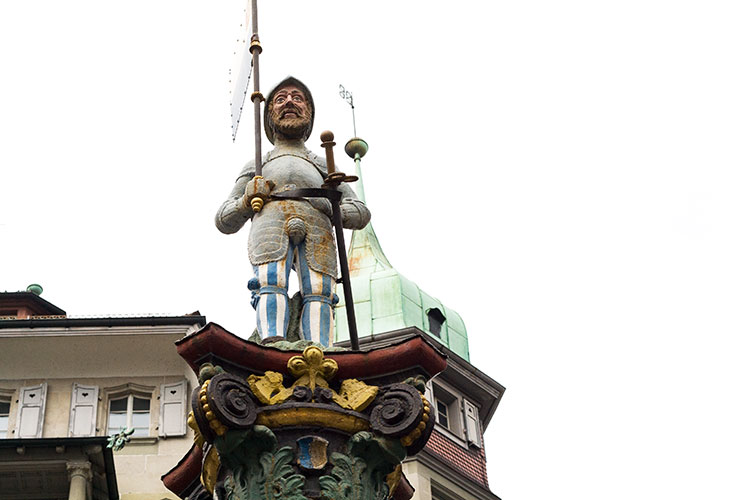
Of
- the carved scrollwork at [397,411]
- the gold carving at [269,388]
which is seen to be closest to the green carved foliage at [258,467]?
the gold carving at [269,388]

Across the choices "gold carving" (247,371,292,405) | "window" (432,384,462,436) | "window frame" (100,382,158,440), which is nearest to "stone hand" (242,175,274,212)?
"gold carving" (247,371,292,405)

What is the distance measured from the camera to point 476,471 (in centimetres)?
2959

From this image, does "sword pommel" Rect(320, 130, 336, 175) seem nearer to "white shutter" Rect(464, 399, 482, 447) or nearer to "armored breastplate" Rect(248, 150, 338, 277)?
"armored breastplate" Rect(248, 150, 338, 277)

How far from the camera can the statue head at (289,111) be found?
12.5 metres

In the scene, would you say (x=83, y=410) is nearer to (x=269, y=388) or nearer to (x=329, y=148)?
(x=329, y=148)

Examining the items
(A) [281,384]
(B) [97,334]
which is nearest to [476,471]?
(B) [97,334]

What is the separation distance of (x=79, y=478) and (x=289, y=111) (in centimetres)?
939

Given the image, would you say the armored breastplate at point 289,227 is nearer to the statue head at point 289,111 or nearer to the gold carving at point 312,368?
the statue head at point 289,111

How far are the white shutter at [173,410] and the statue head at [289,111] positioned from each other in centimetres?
1244

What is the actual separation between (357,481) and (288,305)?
2471 millimetres

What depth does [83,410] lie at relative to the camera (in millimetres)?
24375

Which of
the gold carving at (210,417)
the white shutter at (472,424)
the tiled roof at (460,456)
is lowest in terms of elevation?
the gold carving at (210,417)

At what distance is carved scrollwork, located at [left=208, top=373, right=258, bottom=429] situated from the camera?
29.8ft

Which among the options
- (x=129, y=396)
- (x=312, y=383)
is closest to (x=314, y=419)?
(x=312, y=383)
